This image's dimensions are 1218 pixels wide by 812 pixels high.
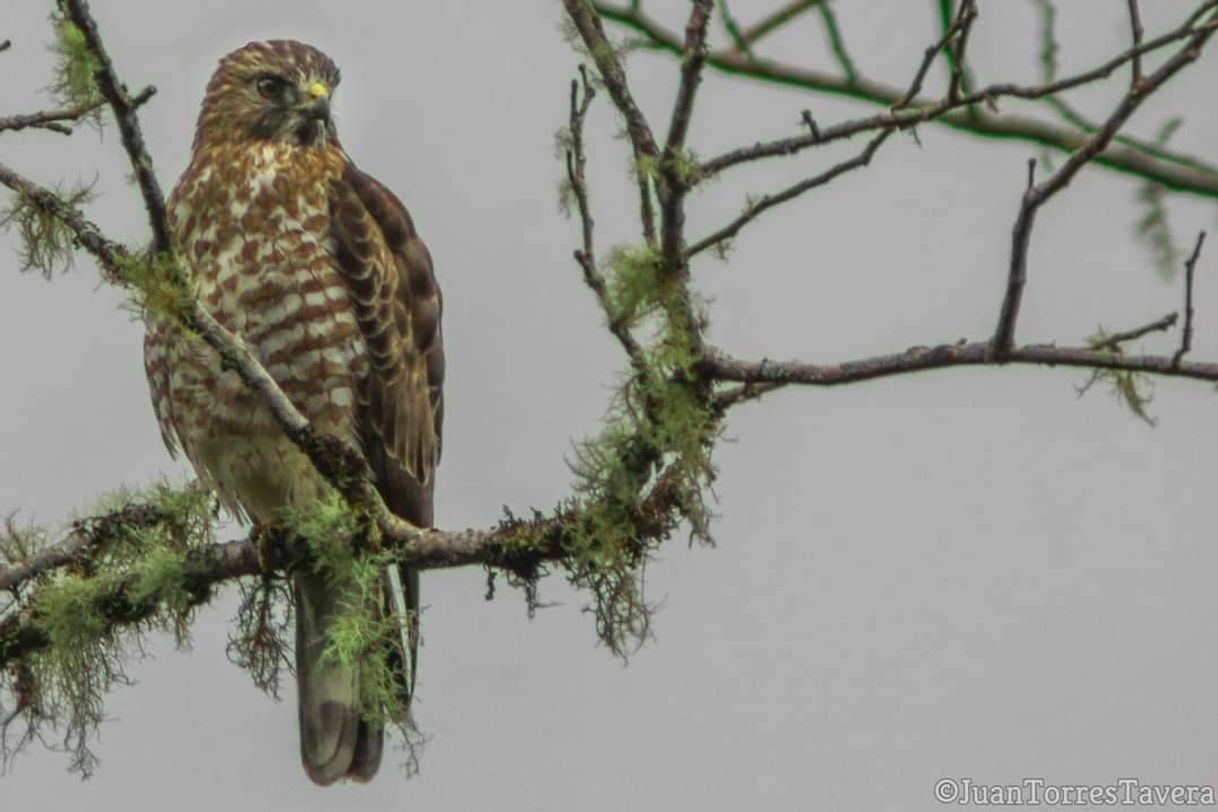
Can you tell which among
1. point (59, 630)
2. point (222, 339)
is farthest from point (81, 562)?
point (222, 339)

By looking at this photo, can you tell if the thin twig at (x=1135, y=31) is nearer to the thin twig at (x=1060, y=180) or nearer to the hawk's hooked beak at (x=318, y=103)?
the thin twig at (x=1060, y=180)

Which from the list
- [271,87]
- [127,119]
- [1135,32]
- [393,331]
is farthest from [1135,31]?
[271,87]

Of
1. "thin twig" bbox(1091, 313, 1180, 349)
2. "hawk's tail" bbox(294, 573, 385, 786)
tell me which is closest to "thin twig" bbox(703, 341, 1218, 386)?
"thin twig" bbox(1091, 313, 1180, 349)

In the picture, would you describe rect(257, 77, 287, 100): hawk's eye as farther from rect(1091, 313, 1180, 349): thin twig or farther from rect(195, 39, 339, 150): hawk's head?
rect(1091, 313, 1180, 349): thin twig

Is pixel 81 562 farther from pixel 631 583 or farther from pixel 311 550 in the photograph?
pixel 631 583

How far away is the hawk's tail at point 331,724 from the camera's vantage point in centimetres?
653

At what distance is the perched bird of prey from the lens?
6.32m

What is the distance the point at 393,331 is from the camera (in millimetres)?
6586

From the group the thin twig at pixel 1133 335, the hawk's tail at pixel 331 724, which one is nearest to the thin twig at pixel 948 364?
the thin twig at pixel 1133 335

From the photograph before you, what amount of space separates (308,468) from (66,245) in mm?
1547

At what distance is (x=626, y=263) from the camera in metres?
4.30

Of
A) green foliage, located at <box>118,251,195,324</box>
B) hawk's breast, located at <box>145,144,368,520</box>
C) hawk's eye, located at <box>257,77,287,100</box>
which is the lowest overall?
green foliage, located at <box>118,251,195,324</box>

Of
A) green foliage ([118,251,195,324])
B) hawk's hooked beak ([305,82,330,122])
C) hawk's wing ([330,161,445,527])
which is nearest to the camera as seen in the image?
green foliage ([118,251,195,324])

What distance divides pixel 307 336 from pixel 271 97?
985 millimetres
